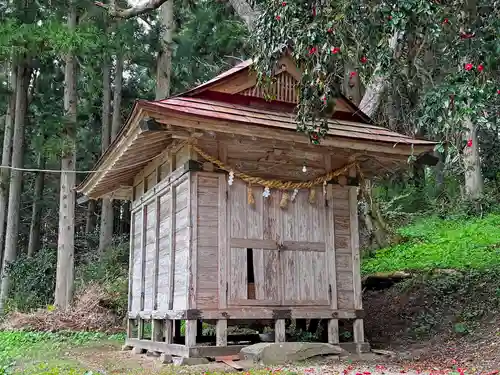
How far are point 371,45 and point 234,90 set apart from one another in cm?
312

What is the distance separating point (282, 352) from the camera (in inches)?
299

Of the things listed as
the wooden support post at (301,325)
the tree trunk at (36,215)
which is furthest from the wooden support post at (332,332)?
the tree trunk at (36,215)

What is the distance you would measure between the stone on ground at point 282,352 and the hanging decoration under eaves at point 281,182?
2.20m

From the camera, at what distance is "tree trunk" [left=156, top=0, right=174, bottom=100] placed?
1853 cm

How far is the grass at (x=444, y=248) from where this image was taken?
42.8ft

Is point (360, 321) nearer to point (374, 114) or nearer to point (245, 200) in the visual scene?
point (245, 200)

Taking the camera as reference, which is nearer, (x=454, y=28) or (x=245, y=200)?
(x=454, y=28)

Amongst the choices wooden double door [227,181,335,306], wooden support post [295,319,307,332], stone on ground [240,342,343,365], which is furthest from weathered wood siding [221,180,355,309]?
wooden support post [295,319,307,332]

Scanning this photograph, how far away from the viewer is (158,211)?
9750 mm

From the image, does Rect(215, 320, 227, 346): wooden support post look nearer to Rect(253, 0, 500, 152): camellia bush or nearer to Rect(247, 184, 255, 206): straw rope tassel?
Rect(247, 184, 255, 206): straw rope tassel

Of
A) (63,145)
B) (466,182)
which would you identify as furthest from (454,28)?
(466,182)

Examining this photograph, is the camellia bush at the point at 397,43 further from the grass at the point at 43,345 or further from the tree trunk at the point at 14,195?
the tree trunk at the point at 14,195

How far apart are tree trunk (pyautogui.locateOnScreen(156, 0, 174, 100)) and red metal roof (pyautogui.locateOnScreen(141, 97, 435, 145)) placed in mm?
9937

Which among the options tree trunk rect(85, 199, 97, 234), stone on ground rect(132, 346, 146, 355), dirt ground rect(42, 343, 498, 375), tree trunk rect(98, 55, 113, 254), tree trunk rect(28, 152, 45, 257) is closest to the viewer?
dirt ground rect(42, 343, 498, 375)
